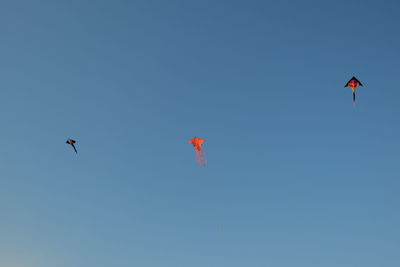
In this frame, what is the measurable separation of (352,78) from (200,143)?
28456mm

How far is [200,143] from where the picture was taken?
211 ft

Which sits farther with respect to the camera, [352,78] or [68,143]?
[68,143]

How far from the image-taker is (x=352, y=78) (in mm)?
58625

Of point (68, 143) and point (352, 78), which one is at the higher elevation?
point (352, 78)

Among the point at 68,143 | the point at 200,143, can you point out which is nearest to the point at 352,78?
the point at 200,143

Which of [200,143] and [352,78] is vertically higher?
[352,78]

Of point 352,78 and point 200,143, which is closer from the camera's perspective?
point 352,78

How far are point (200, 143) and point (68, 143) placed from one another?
24.8m

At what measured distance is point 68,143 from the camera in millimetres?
65500

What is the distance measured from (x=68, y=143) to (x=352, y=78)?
171ft

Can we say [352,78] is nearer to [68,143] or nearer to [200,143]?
[200,143]
